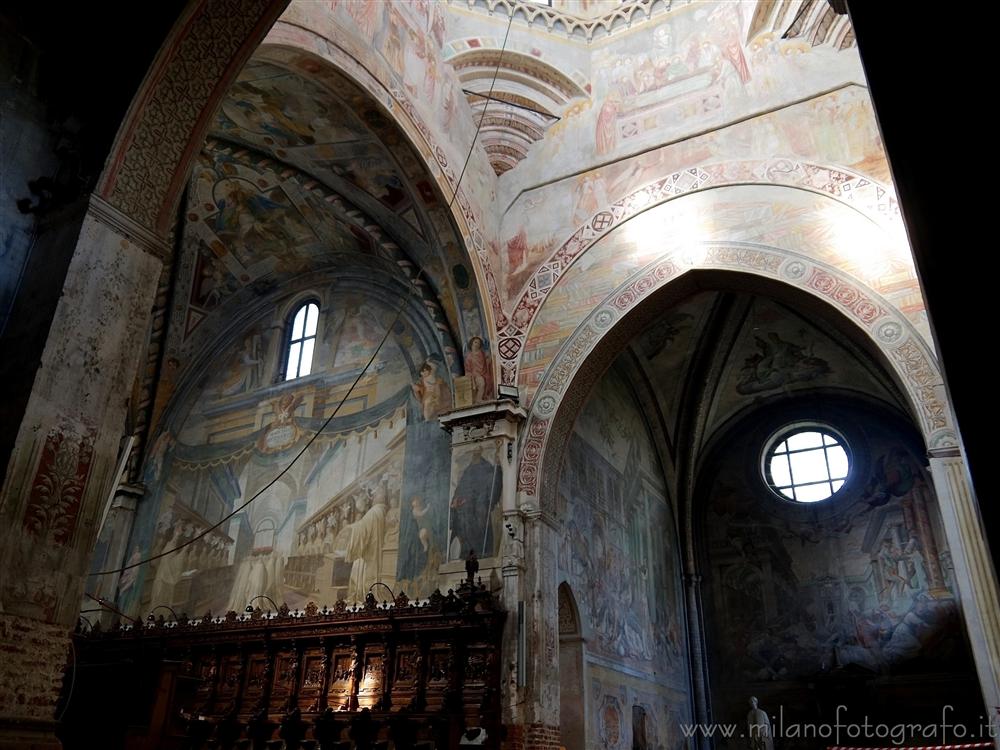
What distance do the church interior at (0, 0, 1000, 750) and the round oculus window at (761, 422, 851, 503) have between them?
0.07 m

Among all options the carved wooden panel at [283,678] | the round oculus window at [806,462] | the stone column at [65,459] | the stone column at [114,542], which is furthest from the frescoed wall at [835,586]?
the stone column at [65,459]

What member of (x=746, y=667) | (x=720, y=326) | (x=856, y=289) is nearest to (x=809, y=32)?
(x=856, y=289)

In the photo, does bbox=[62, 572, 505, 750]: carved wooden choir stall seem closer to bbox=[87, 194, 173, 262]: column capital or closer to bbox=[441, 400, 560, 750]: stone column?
bbox=[441, 400, 560, 750]: stone column

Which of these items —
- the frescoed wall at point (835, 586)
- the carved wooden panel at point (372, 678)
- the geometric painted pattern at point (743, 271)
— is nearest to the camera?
the geometric painted pattern at point (743, 271)

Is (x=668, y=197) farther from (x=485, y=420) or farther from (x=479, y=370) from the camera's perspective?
(x=485, y=420)

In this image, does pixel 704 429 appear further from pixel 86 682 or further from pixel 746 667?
pixel 86 682

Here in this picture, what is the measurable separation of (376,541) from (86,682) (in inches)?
187

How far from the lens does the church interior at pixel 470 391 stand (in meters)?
5.32

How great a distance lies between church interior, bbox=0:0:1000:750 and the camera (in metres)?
5.32

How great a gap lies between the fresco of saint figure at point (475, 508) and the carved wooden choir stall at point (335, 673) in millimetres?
647

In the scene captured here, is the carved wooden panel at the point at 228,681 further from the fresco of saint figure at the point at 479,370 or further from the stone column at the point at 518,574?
the fresco of saint figure at the point at 479,370

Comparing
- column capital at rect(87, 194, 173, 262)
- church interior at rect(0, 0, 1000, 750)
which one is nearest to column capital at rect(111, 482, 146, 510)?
church interior at rect(0, 0, 1000, 750)

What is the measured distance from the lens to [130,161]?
5.32 metres

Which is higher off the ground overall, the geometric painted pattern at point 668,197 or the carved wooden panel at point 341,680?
the geometric painted pattern at point 668,197
